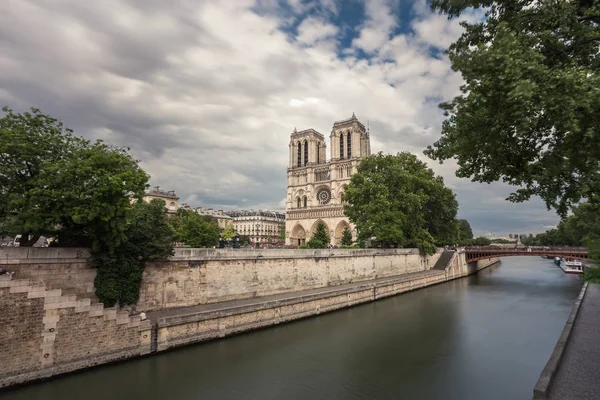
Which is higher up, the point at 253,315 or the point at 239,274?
the point at 239,274

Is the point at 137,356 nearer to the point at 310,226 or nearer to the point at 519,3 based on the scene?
the point at 519,3

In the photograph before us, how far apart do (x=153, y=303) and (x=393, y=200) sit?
2311cm

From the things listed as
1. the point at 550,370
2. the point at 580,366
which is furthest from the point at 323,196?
the point at 550,370

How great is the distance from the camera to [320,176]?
6638 centimetres

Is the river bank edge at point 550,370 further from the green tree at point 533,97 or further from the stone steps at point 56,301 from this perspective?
the stone steps at point 56,301

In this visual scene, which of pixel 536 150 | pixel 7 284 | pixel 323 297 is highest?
pixel 536 150

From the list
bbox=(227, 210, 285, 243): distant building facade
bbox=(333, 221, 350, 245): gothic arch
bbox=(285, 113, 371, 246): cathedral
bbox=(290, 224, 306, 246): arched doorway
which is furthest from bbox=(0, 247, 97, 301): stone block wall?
bbox=(227, 210, 285, 243): distant building facade

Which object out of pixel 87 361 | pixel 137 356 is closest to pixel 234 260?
pixel 137 356

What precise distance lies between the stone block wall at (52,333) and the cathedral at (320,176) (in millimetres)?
49333

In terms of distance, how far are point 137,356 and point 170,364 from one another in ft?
3.95

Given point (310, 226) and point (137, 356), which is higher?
point (310, 226)

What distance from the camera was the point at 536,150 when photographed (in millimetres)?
8164

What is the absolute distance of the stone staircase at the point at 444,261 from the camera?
3666 centimetres

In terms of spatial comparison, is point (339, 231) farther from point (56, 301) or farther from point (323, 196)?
point (56, 301)
